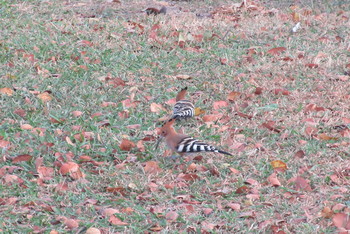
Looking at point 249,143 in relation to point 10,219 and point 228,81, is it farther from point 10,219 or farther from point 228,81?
point 10,219

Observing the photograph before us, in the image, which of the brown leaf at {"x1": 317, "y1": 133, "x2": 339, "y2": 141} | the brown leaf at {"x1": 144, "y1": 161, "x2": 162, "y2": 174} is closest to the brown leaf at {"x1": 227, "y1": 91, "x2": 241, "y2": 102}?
the brown leaf at {"x1": 317, "y1": 133, "x2": 339, "y2": 141}

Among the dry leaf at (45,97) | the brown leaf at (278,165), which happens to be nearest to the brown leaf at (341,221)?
the brown leaf at (278,165)

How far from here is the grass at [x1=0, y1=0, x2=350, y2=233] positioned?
4691 millimetres

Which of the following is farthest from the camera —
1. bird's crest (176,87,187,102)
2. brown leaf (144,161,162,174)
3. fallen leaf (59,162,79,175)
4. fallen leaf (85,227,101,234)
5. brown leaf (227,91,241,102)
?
brown leaf (227,91,241,102)

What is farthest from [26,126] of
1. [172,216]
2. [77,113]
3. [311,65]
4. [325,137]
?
[311,65]

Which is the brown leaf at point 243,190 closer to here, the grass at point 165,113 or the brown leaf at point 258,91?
the grass at point 165,113

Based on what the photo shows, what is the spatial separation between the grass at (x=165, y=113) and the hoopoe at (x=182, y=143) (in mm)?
192

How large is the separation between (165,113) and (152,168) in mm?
1470

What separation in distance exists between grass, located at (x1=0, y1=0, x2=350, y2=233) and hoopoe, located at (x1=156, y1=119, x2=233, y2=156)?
0.19 meters

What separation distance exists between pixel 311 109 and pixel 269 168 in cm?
154

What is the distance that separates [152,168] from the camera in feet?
17.3

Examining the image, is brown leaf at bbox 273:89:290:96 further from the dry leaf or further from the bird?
the bird

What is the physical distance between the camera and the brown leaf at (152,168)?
5270 mm

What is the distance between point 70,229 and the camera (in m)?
4.39
